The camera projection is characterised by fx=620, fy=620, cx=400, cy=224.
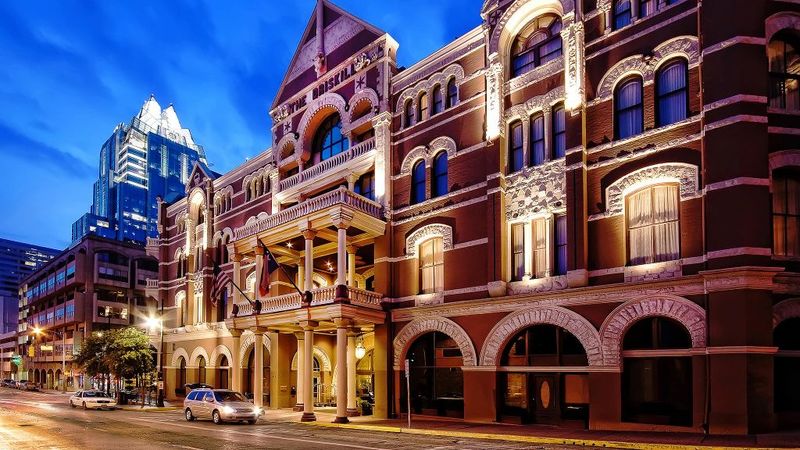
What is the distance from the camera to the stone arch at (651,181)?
19562 millimetres

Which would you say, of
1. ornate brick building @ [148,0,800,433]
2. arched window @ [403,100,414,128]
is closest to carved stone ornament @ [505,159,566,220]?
ornate brick building @ [148,0,800,433]

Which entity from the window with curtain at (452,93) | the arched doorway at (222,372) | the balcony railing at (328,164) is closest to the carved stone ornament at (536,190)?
the window with curtain at (452,93)

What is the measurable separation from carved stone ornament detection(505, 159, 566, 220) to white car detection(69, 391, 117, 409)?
2852 cm

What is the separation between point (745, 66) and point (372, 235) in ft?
56.5

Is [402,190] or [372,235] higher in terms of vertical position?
[402,190]

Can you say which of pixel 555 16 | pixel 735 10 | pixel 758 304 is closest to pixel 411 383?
pixel 758 304

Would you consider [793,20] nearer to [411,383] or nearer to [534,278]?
[534,278]

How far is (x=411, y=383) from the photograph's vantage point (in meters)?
28.1

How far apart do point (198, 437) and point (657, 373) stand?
49.6 feet

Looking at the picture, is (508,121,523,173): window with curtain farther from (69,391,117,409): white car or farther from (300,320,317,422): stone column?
(69,391,117,409): white car

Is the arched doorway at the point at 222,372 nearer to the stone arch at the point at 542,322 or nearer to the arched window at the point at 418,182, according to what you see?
the arched window at the point at 418,182

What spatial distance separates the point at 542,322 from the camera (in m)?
22.8

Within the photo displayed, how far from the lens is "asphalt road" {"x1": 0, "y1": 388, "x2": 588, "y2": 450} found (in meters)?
18.0

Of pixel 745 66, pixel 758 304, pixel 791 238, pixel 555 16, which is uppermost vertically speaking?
pixel 555 16
